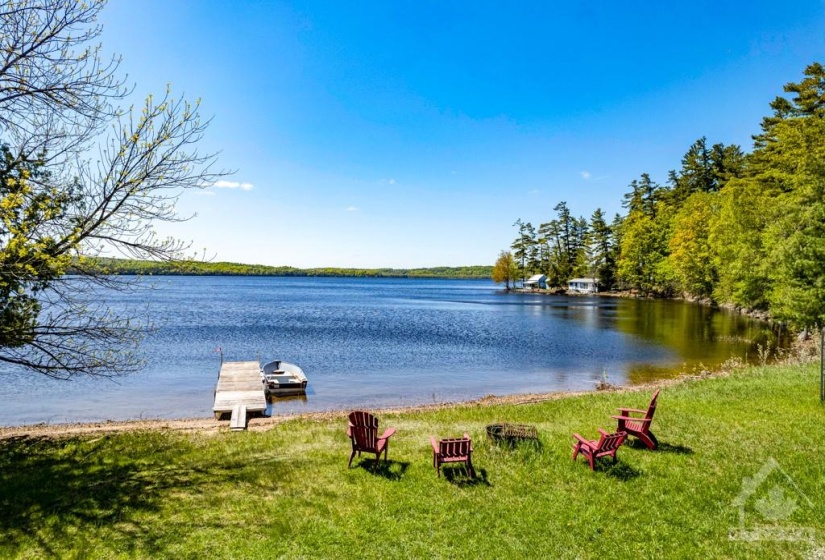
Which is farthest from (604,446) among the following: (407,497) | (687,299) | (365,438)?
(687,299)

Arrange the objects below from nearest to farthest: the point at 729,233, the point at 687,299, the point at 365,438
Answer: the point at 365,438
the point at 729,233
the point at 687,299

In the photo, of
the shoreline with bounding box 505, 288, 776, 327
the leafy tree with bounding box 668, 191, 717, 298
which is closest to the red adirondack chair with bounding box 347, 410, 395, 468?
the shoreline with bounding box 505, 288, 776, 327

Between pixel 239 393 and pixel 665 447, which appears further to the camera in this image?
pixel 239 393

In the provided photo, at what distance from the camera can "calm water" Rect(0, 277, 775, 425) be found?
70.8 ft

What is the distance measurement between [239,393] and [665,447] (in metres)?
16.8

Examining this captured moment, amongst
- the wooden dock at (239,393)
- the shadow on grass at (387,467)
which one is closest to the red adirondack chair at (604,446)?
the shadow on grass at (387,467)

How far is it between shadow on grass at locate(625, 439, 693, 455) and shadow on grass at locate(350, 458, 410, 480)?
5.37 m

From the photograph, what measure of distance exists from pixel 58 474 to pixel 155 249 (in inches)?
197

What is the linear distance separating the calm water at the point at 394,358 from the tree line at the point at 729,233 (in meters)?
5.63

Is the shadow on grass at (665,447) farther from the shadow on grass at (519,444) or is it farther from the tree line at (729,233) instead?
the tree line at (729,233)

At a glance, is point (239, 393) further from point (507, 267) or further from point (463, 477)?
point (507, 267)

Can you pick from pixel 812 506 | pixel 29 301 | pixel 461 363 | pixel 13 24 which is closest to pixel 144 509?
pixel 29 301

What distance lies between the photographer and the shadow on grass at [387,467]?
9164mm

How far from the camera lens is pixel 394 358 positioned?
1281 inches
